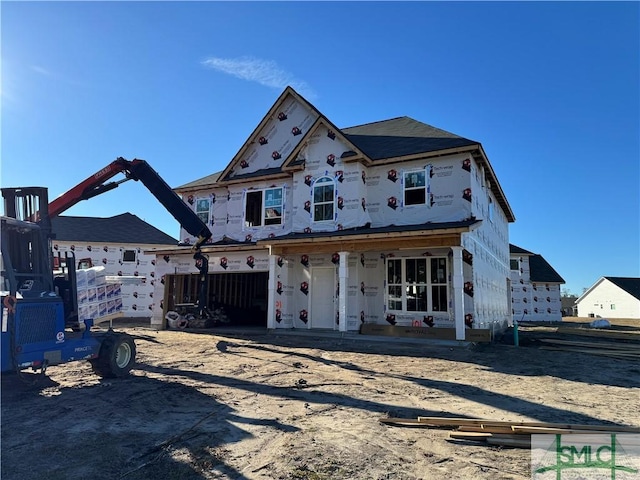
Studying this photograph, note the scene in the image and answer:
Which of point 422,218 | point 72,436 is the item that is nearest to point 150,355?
point 72,436

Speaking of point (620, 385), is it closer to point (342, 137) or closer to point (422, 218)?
point (422, 218)

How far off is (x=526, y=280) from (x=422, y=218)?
28440 mm

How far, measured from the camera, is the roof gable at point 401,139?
14.7m

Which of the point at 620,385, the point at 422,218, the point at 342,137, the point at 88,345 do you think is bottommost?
the point at 620,385

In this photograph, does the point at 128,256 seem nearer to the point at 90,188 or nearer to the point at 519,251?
the point at 90,188

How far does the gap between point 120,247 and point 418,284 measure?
23.2 metres

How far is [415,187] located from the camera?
1487 cm

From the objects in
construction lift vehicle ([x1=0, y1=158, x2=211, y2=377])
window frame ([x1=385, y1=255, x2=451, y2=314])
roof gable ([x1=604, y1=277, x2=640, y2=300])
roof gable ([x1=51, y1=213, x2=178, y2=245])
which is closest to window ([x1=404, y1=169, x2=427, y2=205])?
window frame ([x1=385, y1=255, x2=451, y2=314])

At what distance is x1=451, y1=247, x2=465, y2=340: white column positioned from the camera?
40.3 ft

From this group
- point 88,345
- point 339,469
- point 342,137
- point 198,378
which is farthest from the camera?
point 342,137

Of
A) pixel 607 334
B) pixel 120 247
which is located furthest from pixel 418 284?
pixel 120 247

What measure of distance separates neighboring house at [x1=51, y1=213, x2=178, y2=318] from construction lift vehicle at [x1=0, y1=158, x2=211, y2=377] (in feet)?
64.9

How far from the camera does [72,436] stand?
511 centimetres

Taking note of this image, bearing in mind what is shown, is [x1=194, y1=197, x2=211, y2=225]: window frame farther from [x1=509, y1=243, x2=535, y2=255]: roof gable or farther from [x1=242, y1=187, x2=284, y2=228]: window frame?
[x1=509, y1=243, x2=535, y2=255]: roof gable
